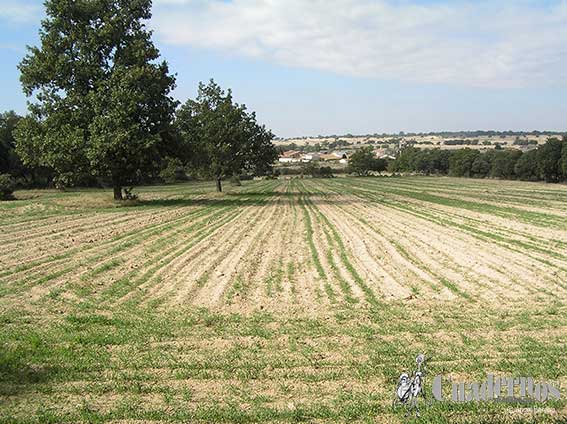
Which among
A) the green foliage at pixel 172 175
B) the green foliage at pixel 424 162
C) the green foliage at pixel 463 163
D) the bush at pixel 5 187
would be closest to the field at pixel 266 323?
the bush at pixel 5 187

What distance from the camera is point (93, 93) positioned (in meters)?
29.0

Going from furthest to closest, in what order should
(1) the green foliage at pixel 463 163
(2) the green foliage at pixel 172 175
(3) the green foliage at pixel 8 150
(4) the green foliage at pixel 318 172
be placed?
(4) the green foliage at pixel 318 172 → (1) the green foliage at pixel 463 163 → (2) the green foliage at pixel 172 175 → (3) the green foliage at pixel 8 150

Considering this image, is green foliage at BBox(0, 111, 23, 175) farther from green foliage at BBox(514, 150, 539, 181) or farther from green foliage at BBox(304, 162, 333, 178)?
green foliage at BBox(514, 150, 539, 181)

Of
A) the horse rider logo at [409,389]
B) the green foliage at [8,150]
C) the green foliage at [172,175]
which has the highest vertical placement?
the green foliage at [8,150]

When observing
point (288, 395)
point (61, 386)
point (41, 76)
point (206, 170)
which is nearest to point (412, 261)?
point (288, 395)

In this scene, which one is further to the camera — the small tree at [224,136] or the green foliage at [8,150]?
the green foliage at [8,150]

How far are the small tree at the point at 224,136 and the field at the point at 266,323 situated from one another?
2890 centimetres

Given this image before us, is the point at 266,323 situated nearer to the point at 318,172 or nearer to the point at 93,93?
the point at 93,93

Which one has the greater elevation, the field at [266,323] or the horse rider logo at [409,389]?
the horse rider logo at [409,389]

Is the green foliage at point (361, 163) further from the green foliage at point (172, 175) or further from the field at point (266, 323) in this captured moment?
the field at point (266, 323)

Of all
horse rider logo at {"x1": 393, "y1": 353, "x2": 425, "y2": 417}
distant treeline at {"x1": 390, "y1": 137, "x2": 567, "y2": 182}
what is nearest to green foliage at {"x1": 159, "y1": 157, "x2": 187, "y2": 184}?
horse rider logo at {"x1": 393, "y1": 353, "x2": 425, "y2": 417}

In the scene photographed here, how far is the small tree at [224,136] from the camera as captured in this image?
4753cm

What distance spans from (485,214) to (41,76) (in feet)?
88.7

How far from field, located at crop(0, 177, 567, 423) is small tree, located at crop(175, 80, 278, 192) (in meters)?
28.9
